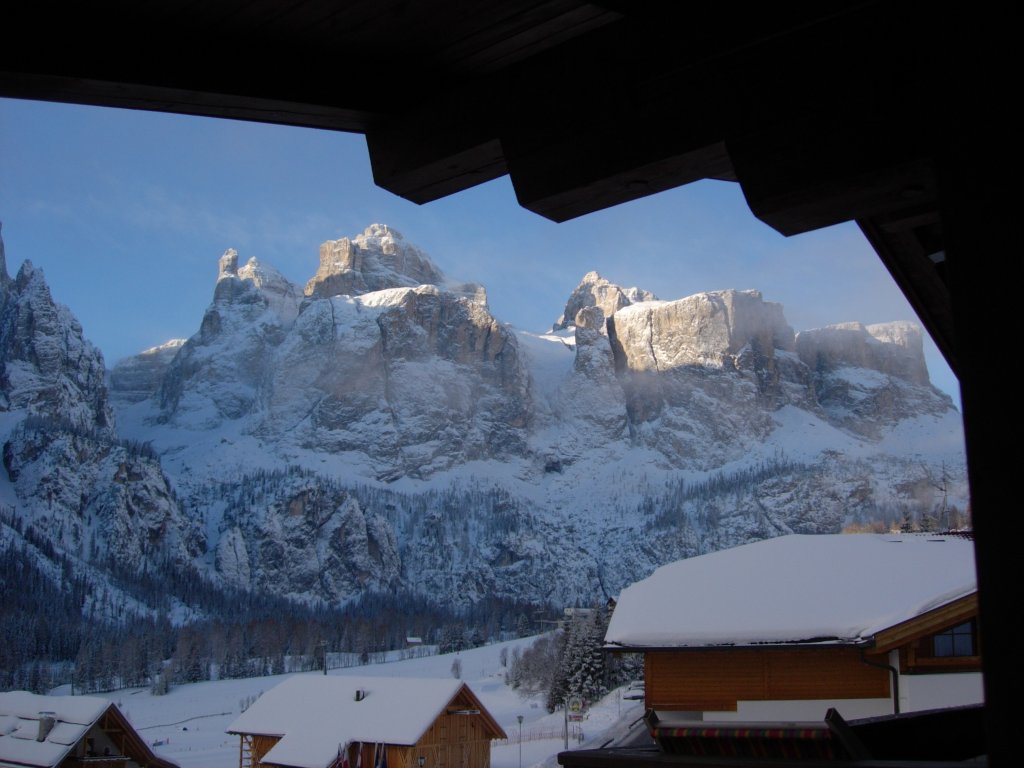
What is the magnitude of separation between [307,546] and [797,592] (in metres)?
129

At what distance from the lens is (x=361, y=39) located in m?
1.96

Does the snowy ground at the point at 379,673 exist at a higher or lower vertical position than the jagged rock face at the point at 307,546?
lower

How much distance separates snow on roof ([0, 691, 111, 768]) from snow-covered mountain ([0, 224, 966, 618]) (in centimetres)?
9975

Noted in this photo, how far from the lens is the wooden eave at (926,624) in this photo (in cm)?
891

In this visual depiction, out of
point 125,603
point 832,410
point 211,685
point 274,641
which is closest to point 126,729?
point 211,685

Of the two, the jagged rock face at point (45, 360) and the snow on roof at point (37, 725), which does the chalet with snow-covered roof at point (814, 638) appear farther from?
the jagged rock face at point (45, 360)

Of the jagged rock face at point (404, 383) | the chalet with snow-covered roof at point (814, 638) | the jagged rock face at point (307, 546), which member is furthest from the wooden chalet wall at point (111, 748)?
the jagged rock face at point (404, 383)

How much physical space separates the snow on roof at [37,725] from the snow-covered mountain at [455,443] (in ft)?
327

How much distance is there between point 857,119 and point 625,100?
1.39 ft

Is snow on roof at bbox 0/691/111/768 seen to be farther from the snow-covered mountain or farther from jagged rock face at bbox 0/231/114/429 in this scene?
jagged rock face at bbox 0/231/114/429

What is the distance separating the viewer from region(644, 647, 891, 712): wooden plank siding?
938 cm

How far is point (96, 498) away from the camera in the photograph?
386 ft

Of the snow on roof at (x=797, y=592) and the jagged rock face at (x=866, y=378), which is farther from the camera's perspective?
the jagged rock face at (x=866, y=378)

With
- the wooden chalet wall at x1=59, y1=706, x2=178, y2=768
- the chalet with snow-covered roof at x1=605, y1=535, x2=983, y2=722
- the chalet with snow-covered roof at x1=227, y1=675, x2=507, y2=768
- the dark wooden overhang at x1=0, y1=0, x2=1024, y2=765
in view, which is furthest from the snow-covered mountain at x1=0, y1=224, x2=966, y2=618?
the dark wooden overhang at x1=0, y1=0, x2=1024, y2=765
